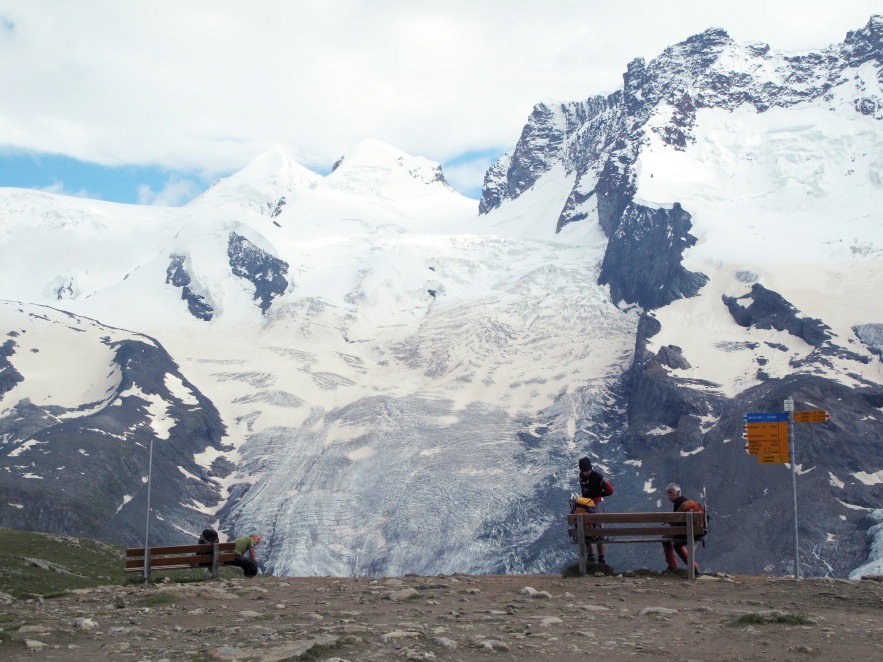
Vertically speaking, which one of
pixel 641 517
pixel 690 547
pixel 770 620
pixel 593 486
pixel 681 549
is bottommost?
pixel 770 620

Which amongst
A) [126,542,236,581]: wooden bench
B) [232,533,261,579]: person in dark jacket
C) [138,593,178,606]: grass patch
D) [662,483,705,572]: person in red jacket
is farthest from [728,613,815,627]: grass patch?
[126,542,236,581]: wooden bench

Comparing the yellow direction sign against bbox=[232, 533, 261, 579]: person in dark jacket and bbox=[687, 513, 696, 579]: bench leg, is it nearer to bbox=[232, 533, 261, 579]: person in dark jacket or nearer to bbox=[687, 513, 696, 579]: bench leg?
bbox=[687, 513, 696, 579]: bench leg

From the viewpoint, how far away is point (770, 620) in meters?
19.7

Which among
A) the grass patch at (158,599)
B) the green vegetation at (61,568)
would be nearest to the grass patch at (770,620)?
the grass patch at (158,599)

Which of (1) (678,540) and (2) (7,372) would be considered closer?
(1) (678,540)

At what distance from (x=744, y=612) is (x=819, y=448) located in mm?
140082

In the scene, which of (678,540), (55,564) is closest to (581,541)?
(678,540)

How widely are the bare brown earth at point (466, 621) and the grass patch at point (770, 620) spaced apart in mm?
34

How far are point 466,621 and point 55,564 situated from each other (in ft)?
70.5

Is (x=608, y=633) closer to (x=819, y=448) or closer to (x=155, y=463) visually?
(x=819, y=448)

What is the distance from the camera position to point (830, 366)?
176500 millimetres

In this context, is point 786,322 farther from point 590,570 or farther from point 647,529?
point 647,529

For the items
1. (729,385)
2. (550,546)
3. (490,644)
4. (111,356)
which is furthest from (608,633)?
(111,356)

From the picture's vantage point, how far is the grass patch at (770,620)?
19531 mm
